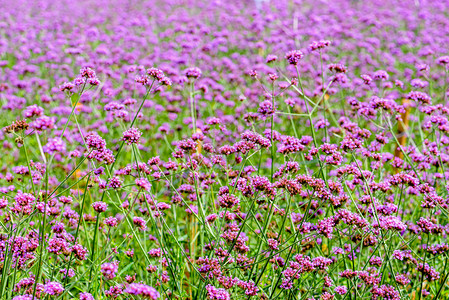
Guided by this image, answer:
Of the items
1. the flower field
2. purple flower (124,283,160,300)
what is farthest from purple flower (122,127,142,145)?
purple flower (124,283,160,300)

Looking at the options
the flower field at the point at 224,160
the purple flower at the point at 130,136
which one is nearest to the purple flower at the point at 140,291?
the flower field at the point at 224,160

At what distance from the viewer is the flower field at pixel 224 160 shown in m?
2.35

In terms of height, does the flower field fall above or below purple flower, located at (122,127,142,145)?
below

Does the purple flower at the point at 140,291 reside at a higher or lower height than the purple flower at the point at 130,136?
lower

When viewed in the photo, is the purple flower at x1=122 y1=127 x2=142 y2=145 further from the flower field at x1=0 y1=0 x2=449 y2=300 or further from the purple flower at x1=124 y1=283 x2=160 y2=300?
the purple flower at x1=124 y1=283 x2=160 y2=300

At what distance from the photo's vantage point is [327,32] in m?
9.12

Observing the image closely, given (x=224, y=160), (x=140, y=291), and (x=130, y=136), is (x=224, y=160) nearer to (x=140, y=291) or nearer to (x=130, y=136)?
(x=130, y=136)

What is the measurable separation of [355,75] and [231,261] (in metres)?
5.96

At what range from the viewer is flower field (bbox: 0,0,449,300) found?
2354 millimetres

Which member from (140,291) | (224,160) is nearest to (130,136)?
(140,291)

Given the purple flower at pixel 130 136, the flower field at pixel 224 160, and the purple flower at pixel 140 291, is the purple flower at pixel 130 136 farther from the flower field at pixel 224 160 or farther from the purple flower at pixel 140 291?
the purple flower at pixel 140 291

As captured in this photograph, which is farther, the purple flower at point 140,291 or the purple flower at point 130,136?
the purple flower at point 130,136

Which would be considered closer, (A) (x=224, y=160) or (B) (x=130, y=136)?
(B) (x=130, y=136)

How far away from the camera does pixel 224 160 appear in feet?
12.0
